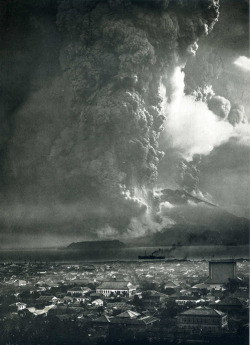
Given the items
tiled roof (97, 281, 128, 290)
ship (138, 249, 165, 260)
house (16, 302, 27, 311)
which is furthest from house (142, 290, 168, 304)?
house (16, 302, 27, 311)

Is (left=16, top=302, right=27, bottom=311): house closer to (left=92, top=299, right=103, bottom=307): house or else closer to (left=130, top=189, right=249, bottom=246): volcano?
(left=92, top=299, right=103, bottom=307): house

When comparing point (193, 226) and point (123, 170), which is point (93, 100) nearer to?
point (123, 170)

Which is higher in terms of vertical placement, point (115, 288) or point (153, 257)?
point (153, 257)

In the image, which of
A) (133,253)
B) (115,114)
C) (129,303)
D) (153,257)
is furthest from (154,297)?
(115,114)

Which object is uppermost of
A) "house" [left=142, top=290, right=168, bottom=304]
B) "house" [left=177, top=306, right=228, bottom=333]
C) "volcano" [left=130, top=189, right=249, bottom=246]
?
"volcano" [left=130, top=189, right=249, bottom=246]

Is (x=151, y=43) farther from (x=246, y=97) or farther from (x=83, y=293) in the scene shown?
(x=83, y=293)

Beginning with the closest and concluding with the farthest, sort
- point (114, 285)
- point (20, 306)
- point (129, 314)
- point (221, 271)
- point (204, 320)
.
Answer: point (204, 320) < point (129, 314) < point (221, 271) < point (114, 285) < point (20, 306)

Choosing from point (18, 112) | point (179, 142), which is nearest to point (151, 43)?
point (179, 142)
